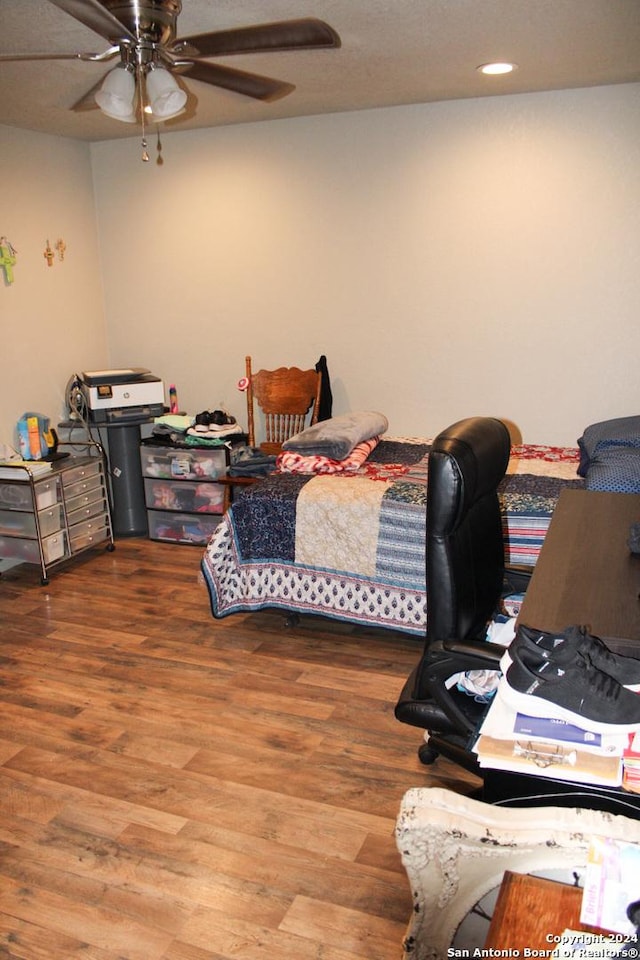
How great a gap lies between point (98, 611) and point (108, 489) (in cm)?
117

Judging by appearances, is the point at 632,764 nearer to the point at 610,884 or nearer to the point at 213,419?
A: the point at 610,884

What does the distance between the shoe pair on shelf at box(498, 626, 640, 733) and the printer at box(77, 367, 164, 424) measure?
Result: 361cm

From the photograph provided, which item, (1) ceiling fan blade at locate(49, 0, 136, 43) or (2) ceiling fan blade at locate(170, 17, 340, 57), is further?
(2) ceiling fan blade at locate(170, 17, 340, 57)

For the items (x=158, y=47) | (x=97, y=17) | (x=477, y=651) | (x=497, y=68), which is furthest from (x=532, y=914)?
(x=497, y=68)

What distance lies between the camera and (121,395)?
14.8 feet

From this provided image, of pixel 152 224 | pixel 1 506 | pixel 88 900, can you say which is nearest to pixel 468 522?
pixel 88 900

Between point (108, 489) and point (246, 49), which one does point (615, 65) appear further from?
point (108, 489)

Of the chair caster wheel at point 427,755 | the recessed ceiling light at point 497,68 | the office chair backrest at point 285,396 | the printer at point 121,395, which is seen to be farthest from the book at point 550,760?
the printer at point 121,395

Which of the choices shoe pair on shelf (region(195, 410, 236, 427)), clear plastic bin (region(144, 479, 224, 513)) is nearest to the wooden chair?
shoe pair on shelf (region(195, 410, 236, 427))

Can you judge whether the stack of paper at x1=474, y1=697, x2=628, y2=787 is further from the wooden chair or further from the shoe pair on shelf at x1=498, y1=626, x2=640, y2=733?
the wooden chair

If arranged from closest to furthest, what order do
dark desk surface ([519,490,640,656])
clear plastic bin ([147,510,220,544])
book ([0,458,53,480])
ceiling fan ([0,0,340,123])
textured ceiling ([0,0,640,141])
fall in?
dark desk surface ([519,490,640,656]), ceiling fan ([0,0,340,123]), textured ceiling ([0,0,640,141]), book ([0,458,53,480]), clear plastic bin ([147,510,220,544])

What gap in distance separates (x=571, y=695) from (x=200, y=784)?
155cm

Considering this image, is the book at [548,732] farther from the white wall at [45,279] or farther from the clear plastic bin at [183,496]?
the white wall at [45,279]

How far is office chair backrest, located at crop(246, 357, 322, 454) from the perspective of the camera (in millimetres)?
4539
